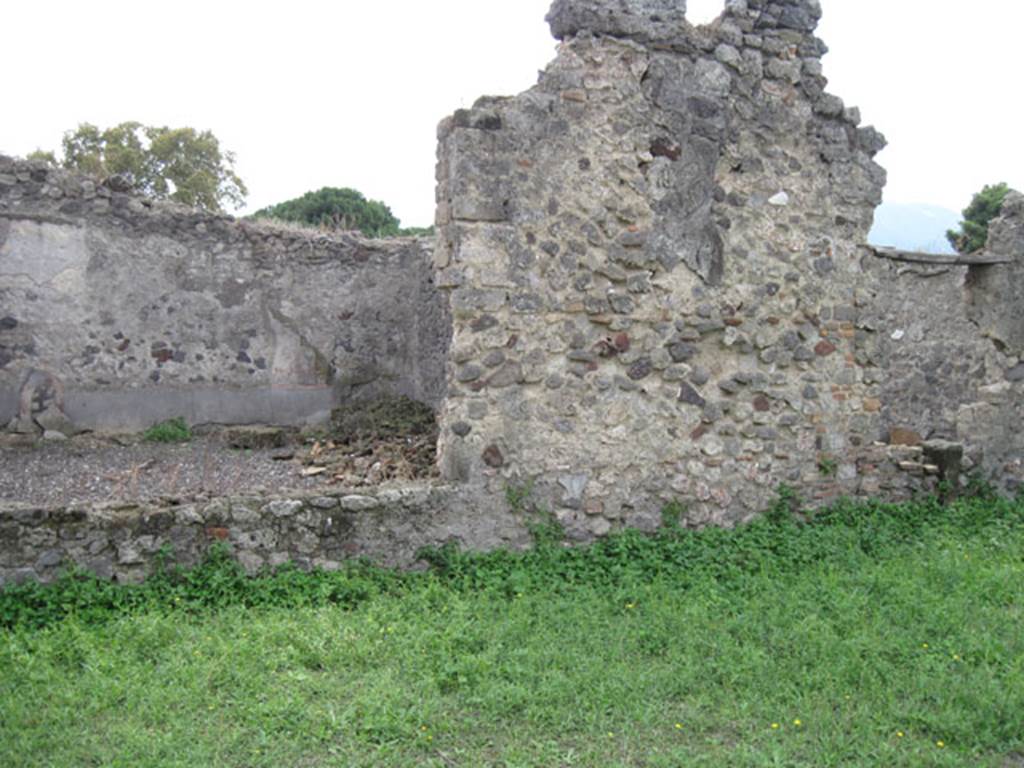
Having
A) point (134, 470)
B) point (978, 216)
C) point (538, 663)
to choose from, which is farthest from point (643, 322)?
point (978, 216)

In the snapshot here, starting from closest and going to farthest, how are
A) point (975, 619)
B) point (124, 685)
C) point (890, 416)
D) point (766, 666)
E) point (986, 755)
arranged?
point (986, 755) → point (124, 685) → point (766, 666) → point (975, 619) → point (890, 416)

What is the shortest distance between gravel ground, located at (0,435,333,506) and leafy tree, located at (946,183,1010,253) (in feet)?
61.3

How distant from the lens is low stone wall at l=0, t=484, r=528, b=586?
15.5 ft

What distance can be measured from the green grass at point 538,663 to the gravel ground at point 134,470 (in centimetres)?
194

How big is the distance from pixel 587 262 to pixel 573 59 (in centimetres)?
128

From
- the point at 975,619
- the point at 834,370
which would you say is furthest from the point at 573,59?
the point at 975,619

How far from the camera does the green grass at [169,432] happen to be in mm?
9367

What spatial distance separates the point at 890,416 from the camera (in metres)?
11.5

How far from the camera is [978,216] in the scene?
2225cm

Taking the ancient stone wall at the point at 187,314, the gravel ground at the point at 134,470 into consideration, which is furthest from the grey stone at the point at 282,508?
the ancient stone wall at the point at 187,314

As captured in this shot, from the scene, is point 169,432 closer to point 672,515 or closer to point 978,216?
point 672,515

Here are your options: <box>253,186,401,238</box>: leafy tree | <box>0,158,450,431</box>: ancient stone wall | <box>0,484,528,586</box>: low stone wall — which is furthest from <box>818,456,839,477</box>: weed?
<box>253,186,401,238</box>: leafy tree

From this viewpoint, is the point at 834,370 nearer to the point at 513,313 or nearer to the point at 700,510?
the point at 700,510

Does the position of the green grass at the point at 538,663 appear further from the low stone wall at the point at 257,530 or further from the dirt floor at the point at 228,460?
the dirt floor at the point at 228,460
